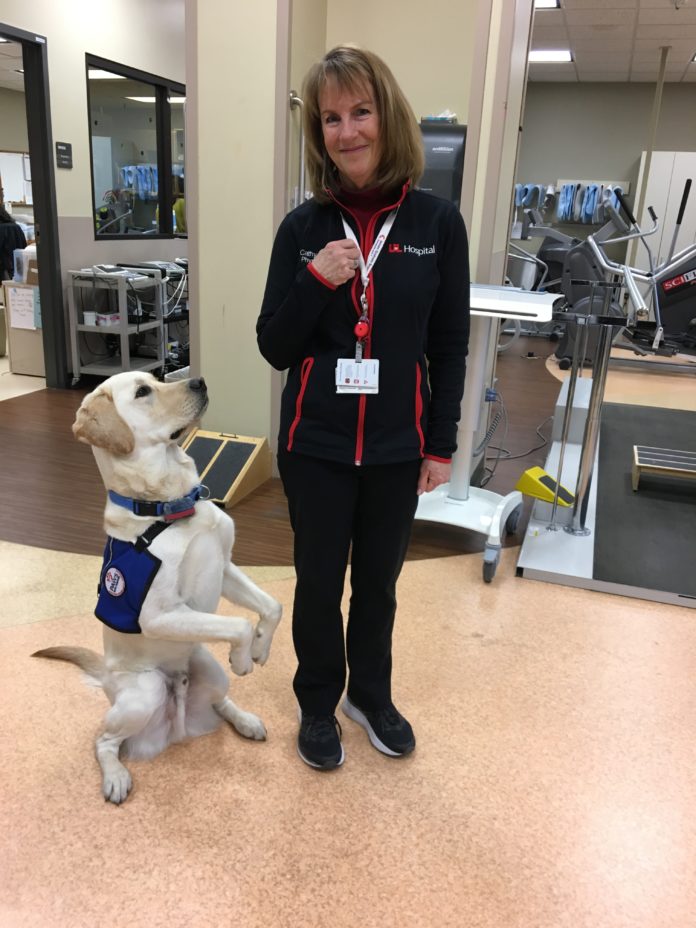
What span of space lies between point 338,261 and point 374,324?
17 centimetres

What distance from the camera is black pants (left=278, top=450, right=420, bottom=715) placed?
1545 millimetres

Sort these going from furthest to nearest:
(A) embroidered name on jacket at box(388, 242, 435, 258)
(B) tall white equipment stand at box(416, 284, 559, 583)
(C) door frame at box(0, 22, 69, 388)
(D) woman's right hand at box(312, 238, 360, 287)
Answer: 1. (C) door frame at box(0, 22, 69, 388)
2. (B) tall white equipment stand at box(416, 284, 559, 583)
3. (A) embroidered name on jacket at box(388, 242, 435, 258)
4. (D) woman's right hand at box(312, 238, 360, 287)

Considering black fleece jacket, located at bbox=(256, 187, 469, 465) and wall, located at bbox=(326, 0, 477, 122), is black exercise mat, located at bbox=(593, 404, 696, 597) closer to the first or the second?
black fleece jacket, located at bbox=(256, 187, 469, 465)

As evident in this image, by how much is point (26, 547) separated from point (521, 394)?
4.24 m

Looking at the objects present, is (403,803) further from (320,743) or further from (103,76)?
(103,76)

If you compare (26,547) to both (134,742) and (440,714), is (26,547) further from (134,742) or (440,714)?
(440,714)

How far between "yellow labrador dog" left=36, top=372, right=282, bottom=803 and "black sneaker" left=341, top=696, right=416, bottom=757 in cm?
40

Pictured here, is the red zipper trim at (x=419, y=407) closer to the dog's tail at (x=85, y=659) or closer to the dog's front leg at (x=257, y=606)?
the dog's front leg at (x=257, y=606)

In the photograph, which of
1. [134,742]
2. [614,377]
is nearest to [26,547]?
[134,742]

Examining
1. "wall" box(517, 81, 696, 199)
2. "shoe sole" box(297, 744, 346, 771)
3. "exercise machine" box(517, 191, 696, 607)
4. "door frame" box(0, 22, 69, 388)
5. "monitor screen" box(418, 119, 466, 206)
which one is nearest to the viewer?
"shoe sole" box(297, 744, 346, 771)

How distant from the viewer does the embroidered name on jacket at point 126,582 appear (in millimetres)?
1517

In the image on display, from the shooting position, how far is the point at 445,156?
3141mm

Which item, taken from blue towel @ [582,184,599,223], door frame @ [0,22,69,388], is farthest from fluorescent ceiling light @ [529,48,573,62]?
door frame @ [0,22,69,388]

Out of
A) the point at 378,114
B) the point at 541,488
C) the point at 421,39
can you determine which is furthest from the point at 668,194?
the point at 378,114
